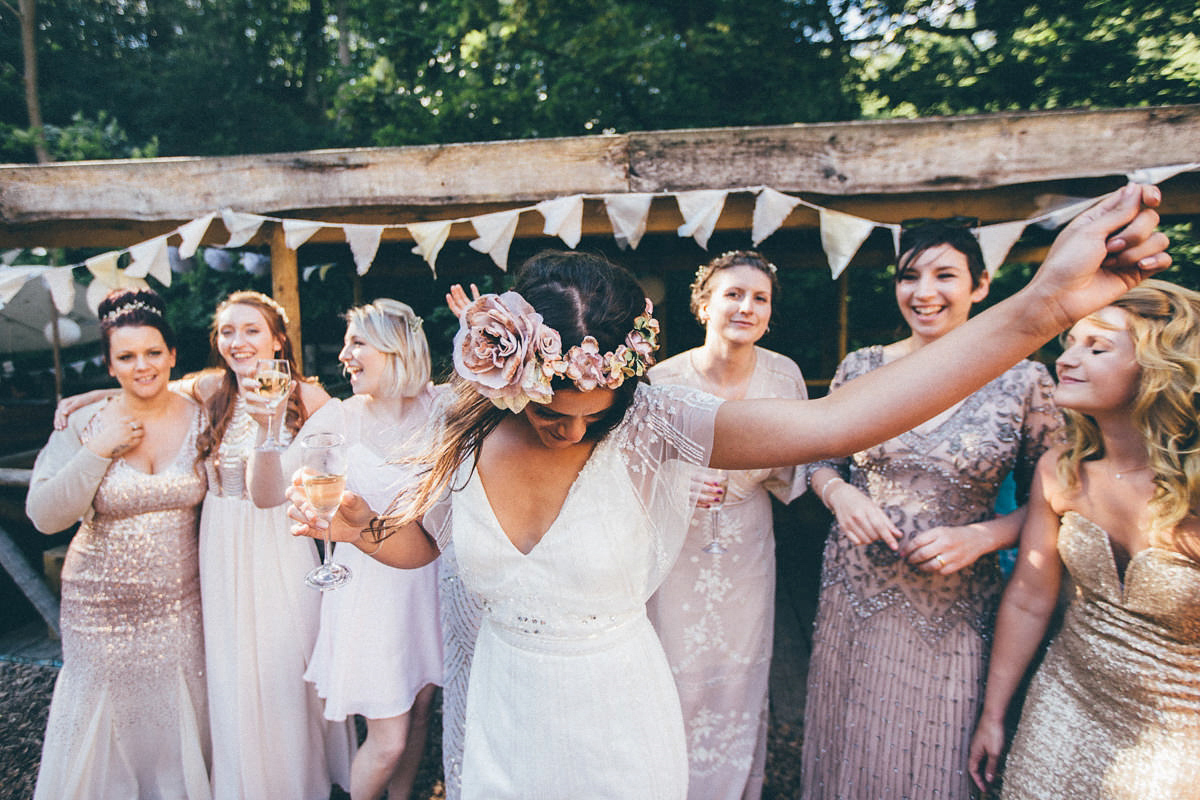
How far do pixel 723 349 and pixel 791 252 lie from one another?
132 inches

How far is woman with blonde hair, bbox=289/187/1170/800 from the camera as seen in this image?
4.01ft

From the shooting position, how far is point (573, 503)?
4.66ft

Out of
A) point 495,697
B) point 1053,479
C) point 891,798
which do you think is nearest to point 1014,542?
point 1053,479

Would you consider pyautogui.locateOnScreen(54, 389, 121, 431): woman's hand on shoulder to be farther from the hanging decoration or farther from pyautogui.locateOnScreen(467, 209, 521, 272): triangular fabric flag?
pyautogui.locateOnScreen(467, 209, 521, 272): triangular fabric flag

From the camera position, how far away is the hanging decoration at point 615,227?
2619 millimetres

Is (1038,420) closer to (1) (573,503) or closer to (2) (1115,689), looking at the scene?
(2) (1115,689)

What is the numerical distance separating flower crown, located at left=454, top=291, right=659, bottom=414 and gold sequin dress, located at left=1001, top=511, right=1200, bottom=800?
152cm

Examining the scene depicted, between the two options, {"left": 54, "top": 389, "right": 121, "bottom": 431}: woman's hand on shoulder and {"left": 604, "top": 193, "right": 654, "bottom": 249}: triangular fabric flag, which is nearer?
{"left": 54, "top": 389, "right": 121, "bottom": 431}: woman's hand on shoulder

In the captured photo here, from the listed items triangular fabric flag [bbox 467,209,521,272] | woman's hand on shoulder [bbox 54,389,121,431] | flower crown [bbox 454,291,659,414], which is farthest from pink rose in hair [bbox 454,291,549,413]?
woman's hand on shoulder [bbox 54,389,121,431]

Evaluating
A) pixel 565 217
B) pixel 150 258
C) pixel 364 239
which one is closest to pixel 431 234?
pixel 364 239

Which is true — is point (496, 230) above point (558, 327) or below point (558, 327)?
above

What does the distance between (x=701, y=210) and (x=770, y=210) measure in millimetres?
298

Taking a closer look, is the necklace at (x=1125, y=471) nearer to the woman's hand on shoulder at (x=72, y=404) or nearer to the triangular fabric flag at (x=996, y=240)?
the triangular fabric flag at (x=996, y=240)

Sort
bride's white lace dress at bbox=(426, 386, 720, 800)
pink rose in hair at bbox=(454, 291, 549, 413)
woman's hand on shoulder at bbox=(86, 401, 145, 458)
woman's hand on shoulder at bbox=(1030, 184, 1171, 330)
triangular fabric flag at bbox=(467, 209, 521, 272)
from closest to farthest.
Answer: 1. woman's hand on shoulder at bbox=(1030, 184, 1171, 330)
2. pink rose in hair at bbox=(454, 291, 549, 413)
3. bride's white lace dress at bbox=(426, 386, 720, 800)
4. woman's hand on shoulder at bbox=(86, 401, 145, 458)
5. triangular fabric flag at bbox=(467, 209, 521, 272)
